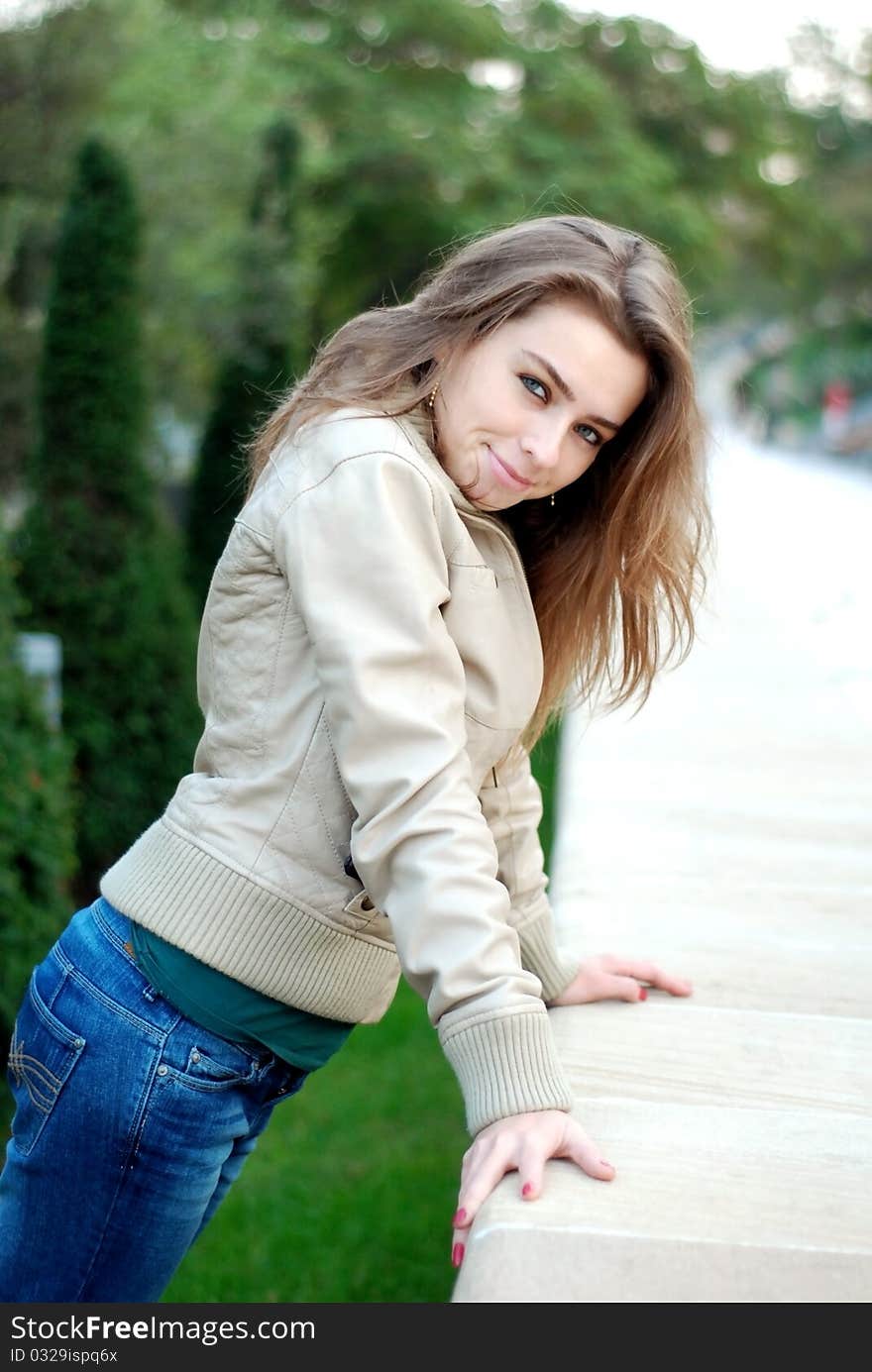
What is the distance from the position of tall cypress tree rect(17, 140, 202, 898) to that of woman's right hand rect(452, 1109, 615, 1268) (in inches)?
189

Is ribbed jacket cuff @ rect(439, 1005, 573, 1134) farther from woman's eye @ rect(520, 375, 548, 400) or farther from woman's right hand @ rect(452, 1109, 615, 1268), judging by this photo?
woman's eye @ rect(520, 375, 548, 400)

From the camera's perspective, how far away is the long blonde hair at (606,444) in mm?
1860

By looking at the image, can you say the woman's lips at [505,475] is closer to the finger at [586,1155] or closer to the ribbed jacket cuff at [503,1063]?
the ribbed jacket cuff at [503,1063]

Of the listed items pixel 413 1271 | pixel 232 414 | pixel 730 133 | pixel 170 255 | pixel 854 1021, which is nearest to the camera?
pixel 854 1021

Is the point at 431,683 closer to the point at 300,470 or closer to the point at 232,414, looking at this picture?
the point at 300,470

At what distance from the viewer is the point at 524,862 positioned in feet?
6.94

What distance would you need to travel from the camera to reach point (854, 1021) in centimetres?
217

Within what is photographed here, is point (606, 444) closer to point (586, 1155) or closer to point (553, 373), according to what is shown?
point (553, 373)

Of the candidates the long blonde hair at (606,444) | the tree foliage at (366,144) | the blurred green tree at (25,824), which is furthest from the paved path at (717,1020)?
the blurred green tree at (25,824)

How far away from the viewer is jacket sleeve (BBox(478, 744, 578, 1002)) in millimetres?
2061

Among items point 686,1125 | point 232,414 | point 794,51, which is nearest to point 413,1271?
point 686,1125

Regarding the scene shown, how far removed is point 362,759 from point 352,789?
0.11 feet

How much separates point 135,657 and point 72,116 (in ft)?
19.3

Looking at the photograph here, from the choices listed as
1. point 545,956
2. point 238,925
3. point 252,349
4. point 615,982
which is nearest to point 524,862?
point 545,956
